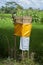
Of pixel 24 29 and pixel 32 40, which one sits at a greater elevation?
pixel 24 29

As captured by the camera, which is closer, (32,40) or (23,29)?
(23,29)

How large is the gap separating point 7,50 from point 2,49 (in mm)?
135

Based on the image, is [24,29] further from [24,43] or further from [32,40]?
[32,40]

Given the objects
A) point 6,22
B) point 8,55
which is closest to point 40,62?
point 8,55

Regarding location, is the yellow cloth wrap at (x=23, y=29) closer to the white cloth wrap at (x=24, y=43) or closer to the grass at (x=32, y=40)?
the white cloth wrap at (x=24, y=43)

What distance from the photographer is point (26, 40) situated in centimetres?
599

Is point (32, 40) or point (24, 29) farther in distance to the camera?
point (32, 40)

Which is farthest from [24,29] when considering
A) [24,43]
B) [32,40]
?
[32,40]

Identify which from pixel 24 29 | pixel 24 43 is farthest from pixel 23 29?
pixel 24 43

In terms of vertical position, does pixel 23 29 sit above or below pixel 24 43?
above

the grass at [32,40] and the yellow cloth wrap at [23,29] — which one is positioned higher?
the yellow cloth wrap at [23,29]

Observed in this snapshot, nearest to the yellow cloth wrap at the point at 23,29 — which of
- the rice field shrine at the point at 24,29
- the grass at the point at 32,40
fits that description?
the rice field shrine at the point at 24,29

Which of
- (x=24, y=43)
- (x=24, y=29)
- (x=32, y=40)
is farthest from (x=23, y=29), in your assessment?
(x=32, y=40)

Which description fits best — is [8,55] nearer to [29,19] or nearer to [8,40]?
[8,40]
